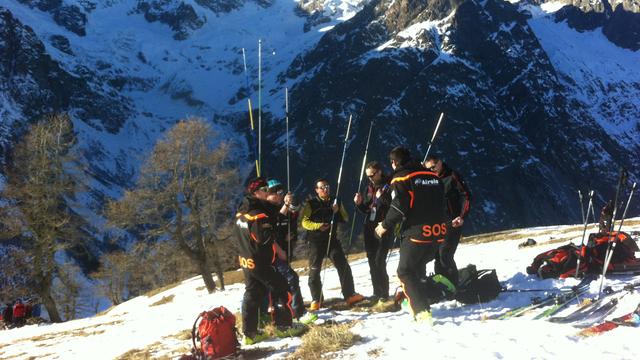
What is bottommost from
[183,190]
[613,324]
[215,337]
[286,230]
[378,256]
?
[613,324]

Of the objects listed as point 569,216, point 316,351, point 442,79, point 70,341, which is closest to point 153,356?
point 316,351

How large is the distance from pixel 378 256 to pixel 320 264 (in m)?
1.22

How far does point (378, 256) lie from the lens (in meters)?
10.1

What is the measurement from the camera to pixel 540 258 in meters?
11.0

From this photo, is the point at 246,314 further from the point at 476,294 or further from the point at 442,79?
the point at 442,79

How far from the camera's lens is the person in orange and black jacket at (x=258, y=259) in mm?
7975

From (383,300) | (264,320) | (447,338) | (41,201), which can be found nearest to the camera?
(447,338)

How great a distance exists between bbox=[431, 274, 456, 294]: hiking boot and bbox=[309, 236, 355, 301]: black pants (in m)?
1.86

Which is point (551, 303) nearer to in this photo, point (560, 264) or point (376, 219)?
point (560, 264)

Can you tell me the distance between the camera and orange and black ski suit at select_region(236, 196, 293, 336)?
7.96 metres

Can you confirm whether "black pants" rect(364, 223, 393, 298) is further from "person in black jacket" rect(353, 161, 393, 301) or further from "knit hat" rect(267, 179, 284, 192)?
"knit hat" rect(267, 179, 284, 192)

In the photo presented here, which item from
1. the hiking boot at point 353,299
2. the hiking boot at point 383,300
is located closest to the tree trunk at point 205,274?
the hiking boot at point 353,299

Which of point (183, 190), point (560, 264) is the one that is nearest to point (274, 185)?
point (560, 264)

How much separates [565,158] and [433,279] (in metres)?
205
